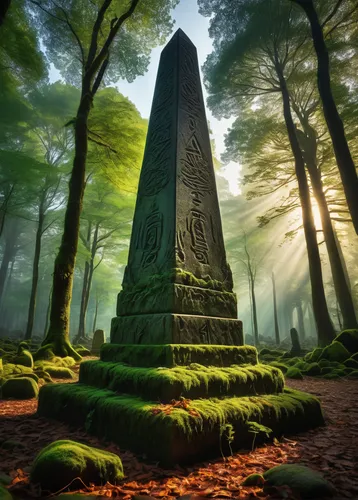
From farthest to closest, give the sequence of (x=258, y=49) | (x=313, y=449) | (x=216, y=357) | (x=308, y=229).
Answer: (x=258, y=49) < (x=308, y=229) < (x=216, y=357) < (x=313, y=449)

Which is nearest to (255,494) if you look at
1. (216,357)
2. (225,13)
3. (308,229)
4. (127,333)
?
(216,357)

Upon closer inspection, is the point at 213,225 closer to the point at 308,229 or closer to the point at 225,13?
the point at 308,229

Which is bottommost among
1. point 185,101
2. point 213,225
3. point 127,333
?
point 127,333

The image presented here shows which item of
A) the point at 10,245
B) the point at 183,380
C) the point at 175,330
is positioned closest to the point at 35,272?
the point at 175,330

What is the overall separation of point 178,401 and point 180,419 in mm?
286

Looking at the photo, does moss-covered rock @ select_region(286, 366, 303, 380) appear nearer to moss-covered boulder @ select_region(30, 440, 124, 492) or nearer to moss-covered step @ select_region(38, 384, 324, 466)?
moss-covered step @ select_region(38, 384, 324, 466)

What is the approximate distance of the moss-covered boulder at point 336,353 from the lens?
7.68m

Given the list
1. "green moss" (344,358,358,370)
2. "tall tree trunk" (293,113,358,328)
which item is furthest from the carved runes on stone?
→ "tall tree trunk" (293,113,358,328)

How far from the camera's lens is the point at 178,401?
2.07 m

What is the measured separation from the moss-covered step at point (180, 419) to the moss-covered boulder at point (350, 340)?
6.46m

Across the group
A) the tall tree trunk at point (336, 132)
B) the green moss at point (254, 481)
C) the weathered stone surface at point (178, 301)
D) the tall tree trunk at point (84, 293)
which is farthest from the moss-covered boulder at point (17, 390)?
the tall tree trunk at point (84, 293)

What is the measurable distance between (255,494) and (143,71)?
15209mm

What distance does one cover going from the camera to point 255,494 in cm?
143

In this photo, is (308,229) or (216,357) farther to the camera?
(308,229)
